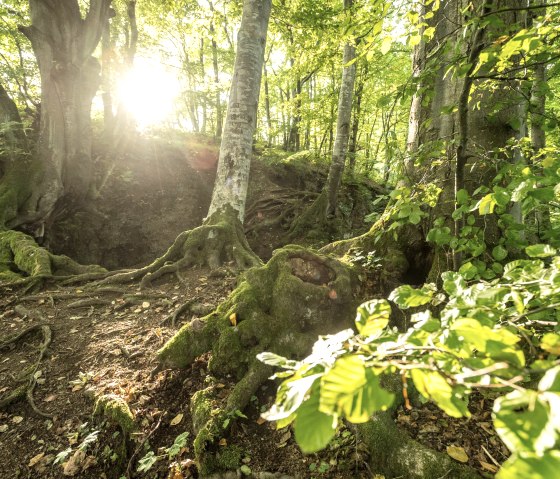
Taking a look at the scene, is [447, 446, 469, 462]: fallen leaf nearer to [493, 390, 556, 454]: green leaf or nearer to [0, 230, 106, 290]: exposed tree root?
[493, 390, 556, 454]: green leaf

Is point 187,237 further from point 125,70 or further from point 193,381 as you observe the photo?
point 125,70

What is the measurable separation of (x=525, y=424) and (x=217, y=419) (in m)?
2.45

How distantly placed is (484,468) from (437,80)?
12.0 ft

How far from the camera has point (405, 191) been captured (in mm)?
2055

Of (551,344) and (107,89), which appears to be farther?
(107,89)

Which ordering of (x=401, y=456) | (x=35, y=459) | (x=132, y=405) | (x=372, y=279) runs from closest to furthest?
(x=401, y=456)
(x=35, y=459)
(x=132, y=405)
(x=372, y=279)

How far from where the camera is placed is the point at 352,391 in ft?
1.85

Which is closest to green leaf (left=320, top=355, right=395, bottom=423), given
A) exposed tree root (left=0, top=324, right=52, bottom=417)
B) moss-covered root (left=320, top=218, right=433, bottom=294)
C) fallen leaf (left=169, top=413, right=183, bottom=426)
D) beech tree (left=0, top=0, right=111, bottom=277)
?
fallen leaf (left=169, top=413, right=183, bottom=426)

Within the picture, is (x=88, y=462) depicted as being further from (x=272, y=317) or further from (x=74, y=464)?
(x=272, y=317)

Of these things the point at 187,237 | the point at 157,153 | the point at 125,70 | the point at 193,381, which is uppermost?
the point at 125,70

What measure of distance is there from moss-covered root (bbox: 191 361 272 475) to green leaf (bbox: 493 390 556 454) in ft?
7.63

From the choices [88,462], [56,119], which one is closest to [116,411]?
[88,462]

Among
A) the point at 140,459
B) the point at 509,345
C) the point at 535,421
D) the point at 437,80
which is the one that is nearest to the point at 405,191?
the point at 509,345

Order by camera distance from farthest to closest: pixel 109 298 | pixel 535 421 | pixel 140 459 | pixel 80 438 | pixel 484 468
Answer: pixel 109 298 → pixel 80 438 → pixel 140 459 → pixel 484 468 → pixel 535 421
